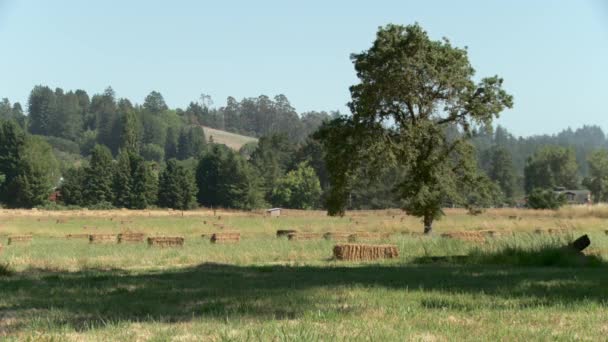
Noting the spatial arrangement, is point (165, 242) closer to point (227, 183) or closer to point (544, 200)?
point (544, 200)

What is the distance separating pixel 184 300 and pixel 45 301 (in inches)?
88.5

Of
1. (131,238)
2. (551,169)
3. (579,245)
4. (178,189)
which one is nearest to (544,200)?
(178,189)

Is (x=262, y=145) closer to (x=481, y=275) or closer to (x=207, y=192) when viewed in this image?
(x=207, y=192)

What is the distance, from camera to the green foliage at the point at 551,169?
6486 inches

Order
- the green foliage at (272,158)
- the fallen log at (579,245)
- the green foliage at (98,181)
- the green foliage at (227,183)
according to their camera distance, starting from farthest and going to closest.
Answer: the green foliage at (272,158) < the green foliage at (227,183) < the green foliage at (98,181) < the fallen log at (579,245)

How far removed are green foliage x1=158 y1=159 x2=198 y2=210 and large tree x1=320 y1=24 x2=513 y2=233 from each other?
276 ft

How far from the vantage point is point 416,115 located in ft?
140

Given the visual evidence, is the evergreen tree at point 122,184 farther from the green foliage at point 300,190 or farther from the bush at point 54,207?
the green foliage at point 300,190

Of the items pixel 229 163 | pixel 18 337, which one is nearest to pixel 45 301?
pixel 18 337

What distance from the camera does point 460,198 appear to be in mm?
42625

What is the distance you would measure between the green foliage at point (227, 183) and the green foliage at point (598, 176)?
240 feet

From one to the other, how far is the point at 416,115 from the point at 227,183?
3577 inches

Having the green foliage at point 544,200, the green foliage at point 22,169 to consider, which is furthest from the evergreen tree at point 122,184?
the green foliage at point 544,200

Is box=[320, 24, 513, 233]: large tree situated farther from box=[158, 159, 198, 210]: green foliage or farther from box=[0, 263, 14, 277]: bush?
box=[158, 159, 198, 210]: green foliage
